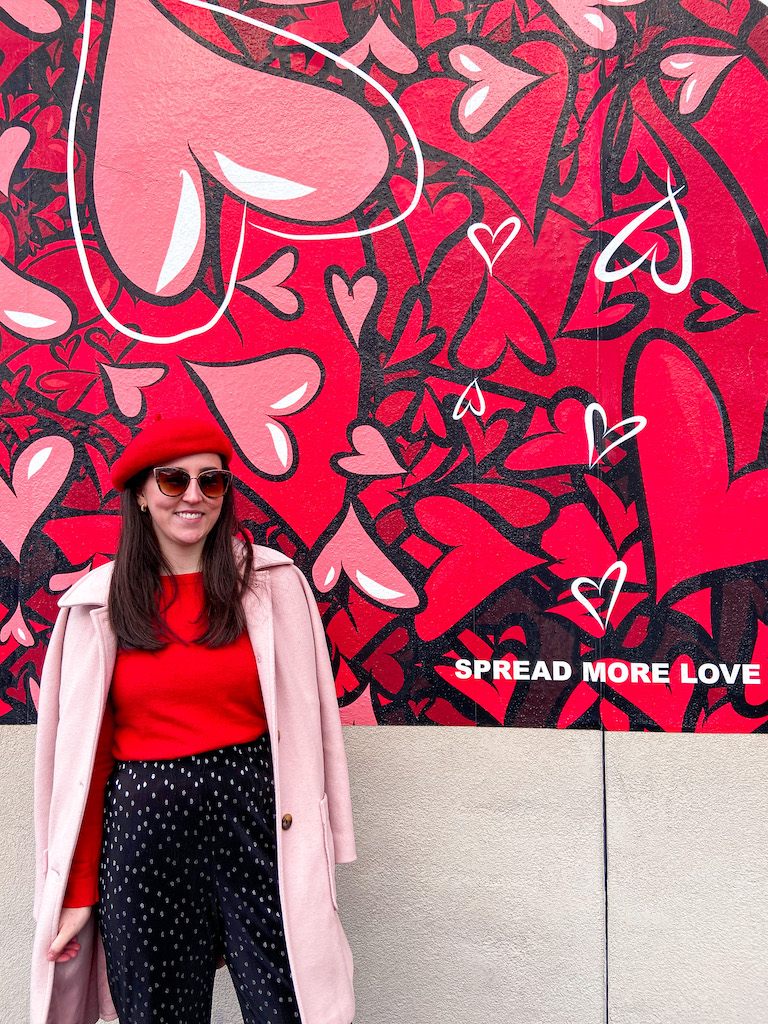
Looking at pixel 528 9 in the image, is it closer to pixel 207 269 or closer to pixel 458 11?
pixel 458 11

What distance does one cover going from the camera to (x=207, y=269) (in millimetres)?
2721

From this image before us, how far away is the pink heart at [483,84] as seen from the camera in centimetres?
265

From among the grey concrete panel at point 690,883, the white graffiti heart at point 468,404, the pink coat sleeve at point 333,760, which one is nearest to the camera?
the pink coat sleeve at point 333,760

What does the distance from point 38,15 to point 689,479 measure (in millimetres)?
2758

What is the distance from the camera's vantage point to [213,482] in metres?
2.02

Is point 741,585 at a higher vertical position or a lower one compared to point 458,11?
lower

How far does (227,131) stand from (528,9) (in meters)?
1.10

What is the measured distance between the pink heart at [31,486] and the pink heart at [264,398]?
55 cm

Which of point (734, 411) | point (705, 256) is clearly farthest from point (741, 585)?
point (705, 256)

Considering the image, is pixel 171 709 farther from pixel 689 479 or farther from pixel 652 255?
pixel 652 255

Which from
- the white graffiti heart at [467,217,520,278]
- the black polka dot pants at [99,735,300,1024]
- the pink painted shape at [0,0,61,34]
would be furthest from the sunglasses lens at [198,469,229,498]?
the pink painted shape at [0,0,61,34]

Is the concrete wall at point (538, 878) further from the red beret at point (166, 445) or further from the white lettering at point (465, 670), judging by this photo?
the red beret at point (166, 445)

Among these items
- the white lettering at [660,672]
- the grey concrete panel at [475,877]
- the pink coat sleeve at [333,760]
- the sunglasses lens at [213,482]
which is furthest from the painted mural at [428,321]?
the sunglasses lens at [213,482]

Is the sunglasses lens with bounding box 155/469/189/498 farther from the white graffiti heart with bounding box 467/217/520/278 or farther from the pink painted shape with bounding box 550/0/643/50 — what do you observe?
the pink painted shape with bounding box 550/0/643/50
